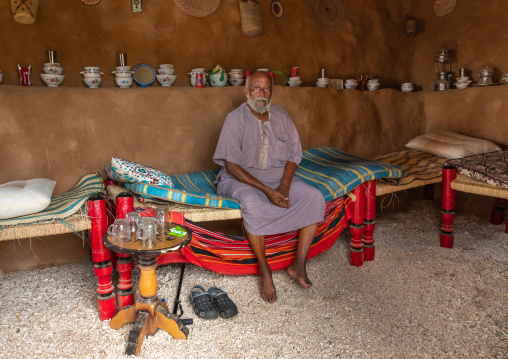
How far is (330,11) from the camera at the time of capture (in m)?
4.78

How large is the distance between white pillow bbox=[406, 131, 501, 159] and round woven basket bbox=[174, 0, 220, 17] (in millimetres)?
2476

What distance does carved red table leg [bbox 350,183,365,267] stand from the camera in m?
3.21

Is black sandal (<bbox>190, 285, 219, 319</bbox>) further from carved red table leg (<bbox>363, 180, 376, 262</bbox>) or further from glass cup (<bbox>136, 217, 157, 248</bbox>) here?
carved red table leg (<bbox>363, 180, 376, 262</bbox>)

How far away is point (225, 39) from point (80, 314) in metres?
2.81

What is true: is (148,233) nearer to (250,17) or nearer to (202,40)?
(202,40)

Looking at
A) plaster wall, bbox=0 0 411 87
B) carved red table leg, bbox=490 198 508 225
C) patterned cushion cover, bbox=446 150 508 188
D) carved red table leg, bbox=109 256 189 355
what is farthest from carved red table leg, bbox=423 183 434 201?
carved red table leg, bbox=109 256 189 355

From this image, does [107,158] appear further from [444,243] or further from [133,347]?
[444,243]

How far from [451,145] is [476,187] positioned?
98 centimetres

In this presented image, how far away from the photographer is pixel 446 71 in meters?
4.98

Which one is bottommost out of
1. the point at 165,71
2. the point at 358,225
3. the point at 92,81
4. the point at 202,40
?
the point at 358,225

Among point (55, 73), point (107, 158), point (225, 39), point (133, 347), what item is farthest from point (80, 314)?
point (225, 39)

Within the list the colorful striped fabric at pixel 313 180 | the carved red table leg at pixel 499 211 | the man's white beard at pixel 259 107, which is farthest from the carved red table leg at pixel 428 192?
the man's white beard at pixel 259 107

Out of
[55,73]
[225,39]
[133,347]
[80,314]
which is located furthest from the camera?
[225,39]

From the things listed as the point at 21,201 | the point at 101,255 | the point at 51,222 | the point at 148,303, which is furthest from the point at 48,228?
the point at 148,303
